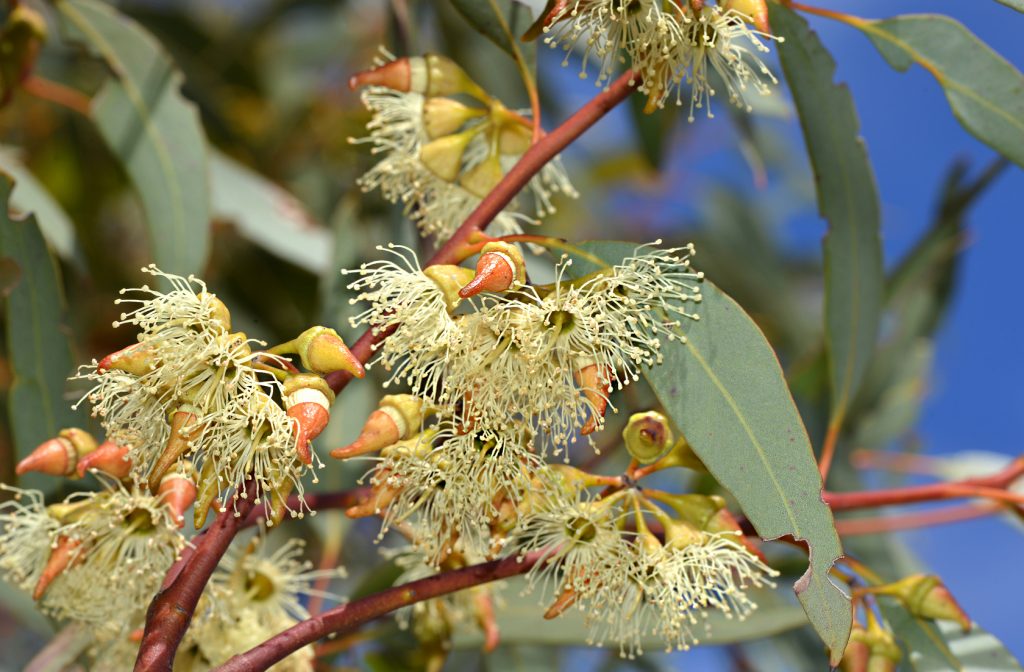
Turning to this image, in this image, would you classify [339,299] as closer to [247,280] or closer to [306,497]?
[306,497]

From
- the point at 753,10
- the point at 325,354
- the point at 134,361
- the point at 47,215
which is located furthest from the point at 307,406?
the point at 47,215

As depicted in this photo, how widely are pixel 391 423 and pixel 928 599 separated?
58cm

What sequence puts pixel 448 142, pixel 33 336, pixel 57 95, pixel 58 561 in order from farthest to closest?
pixel 57 95, pixel 33 336, pixel 448 142, pixel 58 561

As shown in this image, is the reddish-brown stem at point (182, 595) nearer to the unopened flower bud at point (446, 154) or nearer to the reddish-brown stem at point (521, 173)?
the reddish-brown stem at point (521, 173)

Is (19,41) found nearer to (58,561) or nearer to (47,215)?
(47,215)

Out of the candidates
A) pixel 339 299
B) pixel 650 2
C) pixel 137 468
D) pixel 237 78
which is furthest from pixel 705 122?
pixel 137 468

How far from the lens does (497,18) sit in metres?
1.21

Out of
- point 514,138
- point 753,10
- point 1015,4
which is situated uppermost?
point 1015,4

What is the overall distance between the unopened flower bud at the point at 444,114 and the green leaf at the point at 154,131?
1.78 ft

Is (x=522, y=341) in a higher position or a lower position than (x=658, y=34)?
lower

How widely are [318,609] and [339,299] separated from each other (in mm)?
408

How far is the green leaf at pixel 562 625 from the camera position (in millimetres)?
1351

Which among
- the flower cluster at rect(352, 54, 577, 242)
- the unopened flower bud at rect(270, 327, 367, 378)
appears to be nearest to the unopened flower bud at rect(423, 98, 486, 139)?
the flower cluster at rect(352, 54, 577, 242)

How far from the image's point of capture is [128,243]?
102 inches
